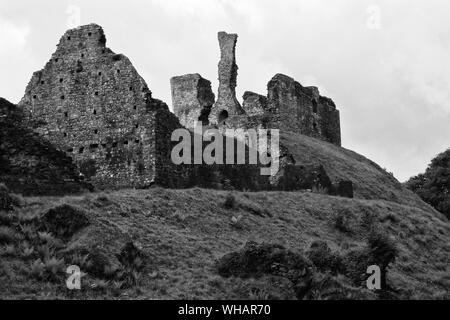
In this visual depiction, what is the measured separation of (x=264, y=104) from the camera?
5791 cm

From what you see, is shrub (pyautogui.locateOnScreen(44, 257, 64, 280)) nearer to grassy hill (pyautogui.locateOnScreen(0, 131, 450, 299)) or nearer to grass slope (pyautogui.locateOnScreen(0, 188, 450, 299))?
grassy hill (pyautogui.locateOnScreen(0, 131, 450, 299))

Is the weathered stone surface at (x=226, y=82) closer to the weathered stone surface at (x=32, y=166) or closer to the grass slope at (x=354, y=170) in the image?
Answer: the grass slope at (x=354, y=170)

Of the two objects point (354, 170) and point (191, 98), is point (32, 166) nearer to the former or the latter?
point (354, 170)

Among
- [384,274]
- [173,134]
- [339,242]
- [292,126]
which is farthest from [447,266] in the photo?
[292,126]

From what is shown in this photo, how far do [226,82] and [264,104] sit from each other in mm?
3279

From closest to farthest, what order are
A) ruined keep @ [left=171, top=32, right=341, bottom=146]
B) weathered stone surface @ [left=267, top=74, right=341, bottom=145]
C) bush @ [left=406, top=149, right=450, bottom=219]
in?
ruined keep @ [left=171, top=32, right=341, bottom=146], bush @ [left=406, top=149, right=450, bottom=219], weathered stone surface @ [left=267, top=74, right=341, bottom=145]

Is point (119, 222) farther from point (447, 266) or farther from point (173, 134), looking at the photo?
point (447, 266)

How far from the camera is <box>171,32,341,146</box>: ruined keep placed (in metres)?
57.7

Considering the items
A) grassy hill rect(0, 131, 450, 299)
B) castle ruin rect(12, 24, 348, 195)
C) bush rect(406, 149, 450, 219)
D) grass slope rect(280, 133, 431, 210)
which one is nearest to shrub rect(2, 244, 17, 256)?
grassy hill rect(0, 131, 450, 299)

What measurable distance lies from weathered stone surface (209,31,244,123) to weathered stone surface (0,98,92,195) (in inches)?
1207

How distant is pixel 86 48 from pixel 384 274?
1641 centimetres

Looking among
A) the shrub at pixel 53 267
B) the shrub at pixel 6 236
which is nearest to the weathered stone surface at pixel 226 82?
the shrub at pixel 6 236

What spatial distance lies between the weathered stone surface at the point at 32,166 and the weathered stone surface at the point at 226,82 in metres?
30.7

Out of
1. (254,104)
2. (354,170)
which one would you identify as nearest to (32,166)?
(354,170)
